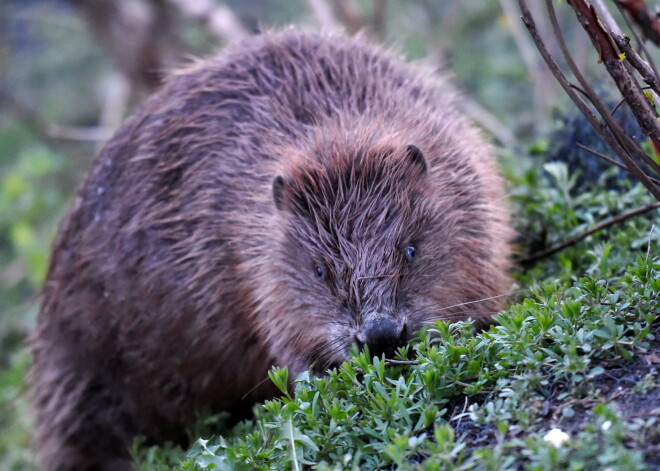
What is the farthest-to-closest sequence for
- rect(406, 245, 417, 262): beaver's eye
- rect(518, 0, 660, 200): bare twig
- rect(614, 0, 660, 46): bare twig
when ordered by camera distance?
rect(406, 245, 417, 262): beaver's eye → rect(518, 0, 660, 200): bare twig → rect(614, 0, 660, 46): bare twig

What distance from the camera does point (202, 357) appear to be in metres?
3.87

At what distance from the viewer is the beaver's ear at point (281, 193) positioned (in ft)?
11.2

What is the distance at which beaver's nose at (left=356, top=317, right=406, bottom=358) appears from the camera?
2.80m

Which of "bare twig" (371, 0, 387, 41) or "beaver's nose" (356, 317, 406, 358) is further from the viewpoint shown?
"bare twig" (371, 0, 387, 41)

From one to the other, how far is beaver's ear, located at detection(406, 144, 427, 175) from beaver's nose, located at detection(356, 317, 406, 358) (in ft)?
2.59

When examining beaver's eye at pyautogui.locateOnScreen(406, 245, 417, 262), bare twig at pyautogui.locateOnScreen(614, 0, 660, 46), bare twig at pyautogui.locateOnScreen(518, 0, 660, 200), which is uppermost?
bare twig at pyautogui.locateOnScreen(614, 0, 660, 46)

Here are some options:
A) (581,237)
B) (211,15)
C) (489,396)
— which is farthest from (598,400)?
(211,15)

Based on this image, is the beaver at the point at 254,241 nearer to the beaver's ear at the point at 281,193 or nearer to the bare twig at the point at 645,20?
the beaver's ear at the point at 281,193

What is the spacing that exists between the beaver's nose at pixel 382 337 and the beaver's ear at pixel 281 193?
80cm

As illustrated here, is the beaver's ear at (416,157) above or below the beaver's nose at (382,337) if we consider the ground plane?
above

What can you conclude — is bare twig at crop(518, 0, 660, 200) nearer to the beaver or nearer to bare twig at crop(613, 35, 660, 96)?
bare twig at crop(613, 35, 660, 96)

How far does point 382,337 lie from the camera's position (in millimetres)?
2803

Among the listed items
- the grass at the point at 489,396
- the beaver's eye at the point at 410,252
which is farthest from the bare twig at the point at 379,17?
the grass at the point at 489,396

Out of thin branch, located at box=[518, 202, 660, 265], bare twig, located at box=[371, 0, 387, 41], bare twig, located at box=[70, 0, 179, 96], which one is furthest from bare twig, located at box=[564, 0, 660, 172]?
bare twig, located at box=[70, 0, 179, 96]
